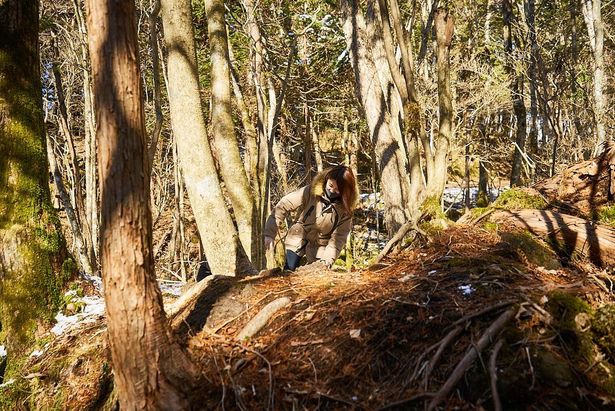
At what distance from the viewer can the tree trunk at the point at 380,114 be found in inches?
255

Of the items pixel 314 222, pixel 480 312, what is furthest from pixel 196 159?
pixel 480 312

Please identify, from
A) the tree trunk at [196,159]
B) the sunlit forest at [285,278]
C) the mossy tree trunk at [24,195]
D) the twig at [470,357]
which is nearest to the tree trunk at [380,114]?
the sunlit forest at [285,278]

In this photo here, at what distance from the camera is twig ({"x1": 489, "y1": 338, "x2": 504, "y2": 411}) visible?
6.37ft

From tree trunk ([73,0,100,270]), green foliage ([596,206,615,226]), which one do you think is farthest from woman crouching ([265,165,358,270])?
tree trunk ([73,0,100,270])

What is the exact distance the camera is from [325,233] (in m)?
5.00

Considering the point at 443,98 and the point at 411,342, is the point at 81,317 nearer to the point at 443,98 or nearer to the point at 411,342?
the point at 411,342

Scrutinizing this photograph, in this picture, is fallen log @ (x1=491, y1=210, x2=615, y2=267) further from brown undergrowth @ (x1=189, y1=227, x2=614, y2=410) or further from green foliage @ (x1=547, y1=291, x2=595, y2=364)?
green foliage @ (x1=547, y1=291, x2=595, y2=364)

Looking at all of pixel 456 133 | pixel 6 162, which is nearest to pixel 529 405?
pixel 6 162

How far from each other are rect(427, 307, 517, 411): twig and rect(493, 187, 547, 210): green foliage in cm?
216

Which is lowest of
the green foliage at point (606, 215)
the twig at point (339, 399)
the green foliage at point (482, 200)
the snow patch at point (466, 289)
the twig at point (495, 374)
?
the green foliage at point (482, 200)

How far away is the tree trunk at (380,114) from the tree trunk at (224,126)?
79.6 inches

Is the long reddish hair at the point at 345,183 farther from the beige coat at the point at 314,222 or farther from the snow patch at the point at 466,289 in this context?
the snow patch at the point at 466,289

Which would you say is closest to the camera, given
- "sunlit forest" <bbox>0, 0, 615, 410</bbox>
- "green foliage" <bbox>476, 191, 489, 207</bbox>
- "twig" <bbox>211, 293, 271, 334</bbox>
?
"sunlit forest" <bbox>0, 0, 615, 410</bbox>

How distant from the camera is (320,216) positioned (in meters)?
4.89
